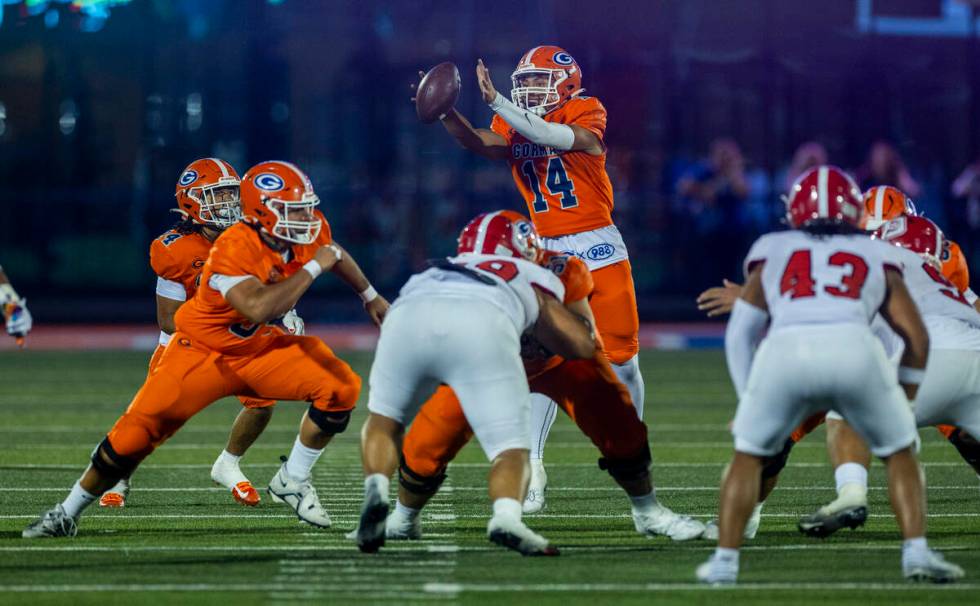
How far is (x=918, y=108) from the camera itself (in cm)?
1994

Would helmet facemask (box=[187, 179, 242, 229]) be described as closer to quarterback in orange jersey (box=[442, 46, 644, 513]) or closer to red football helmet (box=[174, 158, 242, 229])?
red football helmet (box=[174, 158, 242, 229])

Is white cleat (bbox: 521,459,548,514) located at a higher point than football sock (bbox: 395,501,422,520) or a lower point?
lower

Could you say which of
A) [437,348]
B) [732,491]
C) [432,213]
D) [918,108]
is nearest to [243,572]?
[437,348]

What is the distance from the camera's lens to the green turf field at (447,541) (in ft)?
17.2

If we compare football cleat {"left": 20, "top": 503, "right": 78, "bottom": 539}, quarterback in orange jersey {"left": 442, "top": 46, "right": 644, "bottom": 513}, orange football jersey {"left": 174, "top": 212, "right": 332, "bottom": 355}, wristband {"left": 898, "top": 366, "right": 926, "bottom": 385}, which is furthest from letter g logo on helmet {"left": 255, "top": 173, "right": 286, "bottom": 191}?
wristband {"left": 898, "top": 366, "right": 926, "bottom": 385}

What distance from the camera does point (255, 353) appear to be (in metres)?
6.75

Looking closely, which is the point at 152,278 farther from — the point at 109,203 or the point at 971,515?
the point at 971,515

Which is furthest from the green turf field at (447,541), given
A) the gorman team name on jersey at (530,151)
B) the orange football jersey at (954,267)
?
the gorman team name on jersey at (530,151)

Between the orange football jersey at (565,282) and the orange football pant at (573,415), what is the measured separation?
34 millimetres

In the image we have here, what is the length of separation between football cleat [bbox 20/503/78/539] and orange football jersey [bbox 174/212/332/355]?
34.6 inches

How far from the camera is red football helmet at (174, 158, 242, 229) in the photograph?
743cm

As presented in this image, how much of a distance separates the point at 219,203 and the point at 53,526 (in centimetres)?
174

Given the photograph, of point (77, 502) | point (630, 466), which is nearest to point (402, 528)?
point (630, 466)

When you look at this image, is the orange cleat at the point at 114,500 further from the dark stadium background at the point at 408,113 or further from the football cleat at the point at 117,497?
the dark stadium background at the point at 408,113
